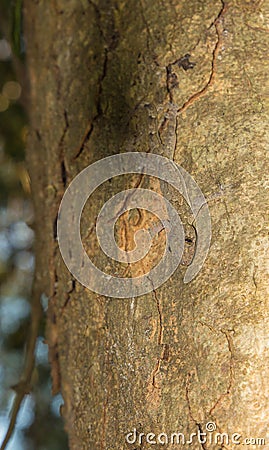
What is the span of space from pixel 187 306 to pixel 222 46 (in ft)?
0.85

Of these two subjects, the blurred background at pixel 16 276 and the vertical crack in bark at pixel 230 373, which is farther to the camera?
the blurred background at pixel 16 276

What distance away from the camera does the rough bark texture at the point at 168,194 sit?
0.52m

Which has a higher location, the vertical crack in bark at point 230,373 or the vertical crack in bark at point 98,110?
the vertical crack in bark at point 98,110

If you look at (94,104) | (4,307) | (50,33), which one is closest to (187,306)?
(94,104)

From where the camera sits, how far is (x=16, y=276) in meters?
1.55

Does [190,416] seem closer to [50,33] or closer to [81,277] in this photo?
[81,277]

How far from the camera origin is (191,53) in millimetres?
632
